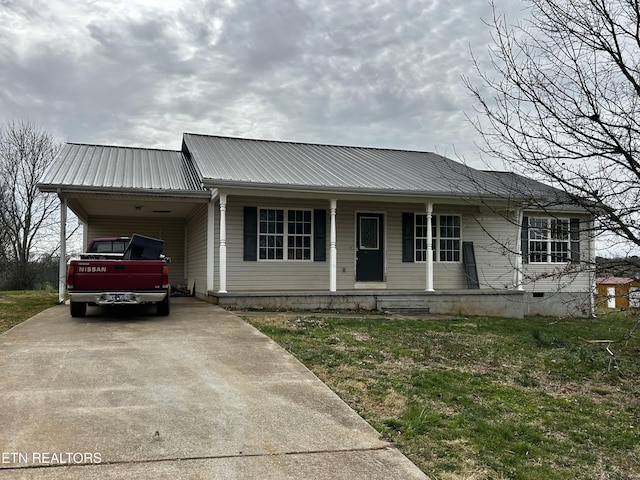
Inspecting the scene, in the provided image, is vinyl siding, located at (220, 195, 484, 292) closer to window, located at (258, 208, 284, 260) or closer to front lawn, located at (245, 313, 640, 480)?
window, located at (258, 208, 284, 260)

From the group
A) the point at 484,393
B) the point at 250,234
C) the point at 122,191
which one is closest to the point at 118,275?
the point at 122,191

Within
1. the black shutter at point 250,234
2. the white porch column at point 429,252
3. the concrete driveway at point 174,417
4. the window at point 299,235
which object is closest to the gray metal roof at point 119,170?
the black shutter at point 250,234

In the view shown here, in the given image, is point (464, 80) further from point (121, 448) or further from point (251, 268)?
point (251, 268)

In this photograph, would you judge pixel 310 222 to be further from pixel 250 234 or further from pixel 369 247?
pixel 369 247

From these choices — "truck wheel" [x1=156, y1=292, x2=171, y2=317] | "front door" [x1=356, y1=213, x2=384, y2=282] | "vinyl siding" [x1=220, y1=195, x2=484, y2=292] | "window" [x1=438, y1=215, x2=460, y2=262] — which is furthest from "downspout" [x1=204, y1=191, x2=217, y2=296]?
"window" [x1=438, y1=215, x2=460, y2=262]

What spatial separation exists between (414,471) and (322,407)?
1.44 m

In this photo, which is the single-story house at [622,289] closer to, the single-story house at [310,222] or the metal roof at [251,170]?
the metal roof at [251,170]

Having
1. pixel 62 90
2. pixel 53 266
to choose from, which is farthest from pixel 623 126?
pixel 53 266

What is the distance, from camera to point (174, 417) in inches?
181

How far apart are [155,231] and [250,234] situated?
218 inches

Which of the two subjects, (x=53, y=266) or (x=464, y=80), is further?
(x=53, y=266)

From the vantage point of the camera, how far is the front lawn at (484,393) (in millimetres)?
4125

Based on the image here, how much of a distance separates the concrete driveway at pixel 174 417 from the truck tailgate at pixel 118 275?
2116mm

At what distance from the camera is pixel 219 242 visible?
13.8m
